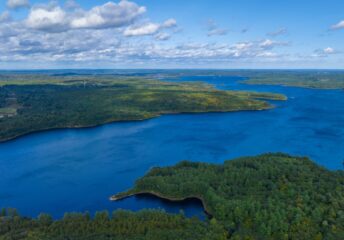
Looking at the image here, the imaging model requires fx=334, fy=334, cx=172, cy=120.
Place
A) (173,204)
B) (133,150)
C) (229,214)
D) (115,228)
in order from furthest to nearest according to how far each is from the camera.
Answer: (133,150), (173,204), (229,214), (115,228)

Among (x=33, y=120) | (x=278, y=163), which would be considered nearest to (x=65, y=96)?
(x=33, y=120)

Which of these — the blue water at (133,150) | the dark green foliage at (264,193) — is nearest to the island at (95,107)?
the blue water at (133,150)

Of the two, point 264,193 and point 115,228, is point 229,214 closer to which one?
point 264,193

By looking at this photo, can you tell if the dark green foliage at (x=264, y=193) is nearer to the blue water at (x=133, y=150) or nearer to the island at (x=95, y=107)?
the blue water at (x=133, y=150)

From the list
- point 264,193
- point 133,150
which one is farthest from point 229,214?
point 133,150

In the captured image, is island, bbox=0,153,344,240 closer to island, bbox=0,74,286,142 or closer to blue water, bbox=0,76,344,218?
blue water, bbox=0,76,344,218
